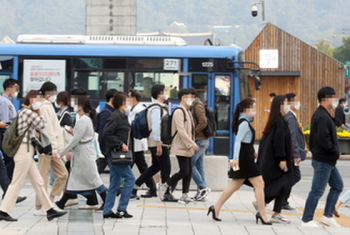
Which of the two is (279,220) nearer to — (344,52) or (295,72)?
(295,72)

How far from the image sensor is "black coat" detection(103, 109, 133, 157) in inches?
301

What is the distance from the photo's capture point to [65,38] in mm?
16656

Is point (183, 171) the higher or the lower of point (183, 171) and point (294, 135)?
the lower

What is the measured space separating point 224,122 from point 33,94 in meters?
9.23

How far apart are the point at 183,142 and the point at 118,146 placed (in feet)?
5.90

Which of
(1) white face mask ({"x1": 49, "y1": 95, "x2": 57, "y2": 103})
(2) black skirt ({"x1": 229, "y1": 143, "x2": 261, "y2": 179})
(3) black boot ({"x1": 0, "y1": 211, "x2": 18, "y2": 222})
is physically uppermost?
(1) white face mask ({"x1": 49, "y1": 95, "x2": 57, "y2": 103})

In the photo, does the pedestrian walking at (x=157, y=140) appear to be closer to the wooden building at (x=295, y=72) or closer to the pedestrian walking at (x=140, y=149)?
the pedestrian walking at (x=140, y=149)

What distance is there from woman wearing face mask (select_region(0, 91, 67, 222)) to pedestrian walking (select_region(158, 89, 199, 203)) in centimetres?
244

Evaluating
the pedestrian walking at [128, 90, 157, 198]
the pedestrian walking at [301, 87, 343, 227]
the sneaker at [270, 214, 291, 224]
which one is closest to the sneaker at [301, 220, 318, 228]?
the pedestrian walking at [301, 87, 343, 227]

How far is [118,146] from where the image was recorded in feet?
25.2

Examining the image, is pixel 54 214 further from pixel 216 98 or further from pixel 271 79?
pixel 271 79

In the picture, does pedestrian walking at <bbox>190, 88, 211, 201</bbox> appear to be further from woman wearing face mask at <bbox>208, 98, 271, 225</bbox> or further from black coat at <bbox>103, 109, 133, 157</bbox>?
black coat at <bbox>103, 109, 133, 157</bbox>

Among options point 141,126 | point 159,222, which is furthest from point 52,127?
point 159,222

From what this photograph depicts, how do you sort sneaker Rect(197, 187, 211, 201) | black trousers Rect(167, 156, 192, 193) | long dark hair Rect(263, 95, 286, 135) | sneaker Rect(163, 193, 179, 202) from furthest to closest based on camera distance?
sneaker Rect(197, 187, 211, 201)
sneaker Rect(163, 193, 179, 202)
black trousers Rect(167, 156, 192, 193)
long dark hair Rect(263, 95, 286, 135)
